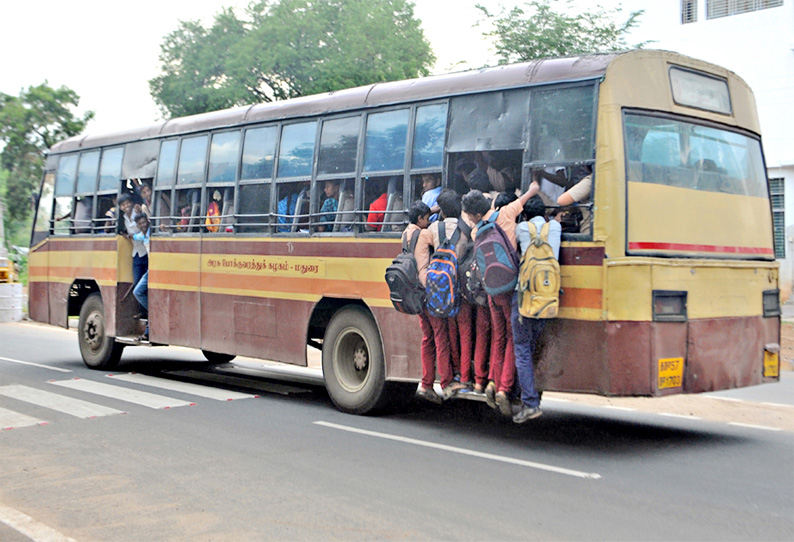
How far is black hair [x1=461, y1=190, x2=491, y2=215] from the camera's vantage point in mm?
7398

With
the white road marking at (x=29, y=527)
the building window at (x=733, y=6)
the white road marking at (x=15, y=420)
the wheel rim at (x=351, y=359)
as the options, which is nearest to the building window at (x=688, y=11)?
the building window at (x=733, y=6)

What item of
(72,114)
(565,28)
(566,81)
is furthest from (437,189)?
(72,114)

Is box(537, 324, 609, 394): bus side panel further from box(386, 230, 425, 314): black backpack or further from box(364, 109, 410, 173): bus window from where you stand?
box(364, 109, 410, 173): bus window

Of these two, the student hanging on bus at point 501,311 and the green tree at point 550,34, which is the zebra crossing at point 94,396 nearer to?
the student hanging on bus at point 501,311

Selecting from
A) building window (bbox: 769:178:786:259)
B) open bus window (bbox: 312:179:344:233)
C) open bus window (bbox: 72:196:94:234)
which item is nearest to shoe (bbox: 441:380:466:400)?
open bus window (bbox: 312:179:344:233)

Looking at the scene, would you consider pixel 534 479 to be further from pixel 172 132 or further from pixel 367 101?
pixel 172 132

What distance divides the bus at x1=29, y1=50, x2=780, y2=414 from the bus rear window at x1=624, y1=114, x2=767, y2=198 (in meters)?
0.02

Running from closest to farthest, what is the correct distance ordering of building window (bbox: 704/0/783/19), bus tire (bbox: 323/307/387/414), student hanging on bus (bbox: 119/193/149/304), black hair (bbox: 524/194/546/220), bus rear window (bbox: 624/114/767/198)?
bus rear window (bbox: 624/114/767/198), black hair (bbox: 524/194/546/220), bus tire (bbox: 323/307/387/414), student hanging on bus (bbox: 119/193/149/304), building window (bbox: 704/0/783/19)

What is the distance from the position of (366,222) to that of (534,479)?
3.60 meters

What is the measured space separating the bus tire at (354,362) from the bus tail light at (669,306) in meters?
2.94

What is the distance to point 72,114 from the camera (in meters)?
31.9

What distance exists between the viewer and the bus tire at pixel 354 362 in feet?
28.8

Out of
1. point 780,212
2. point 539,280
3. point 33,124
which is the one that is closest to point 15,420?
point 539,280

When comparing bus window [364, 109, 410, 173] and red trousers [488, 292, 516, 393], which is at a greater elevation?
bus window [364, 109, 410, 173]
